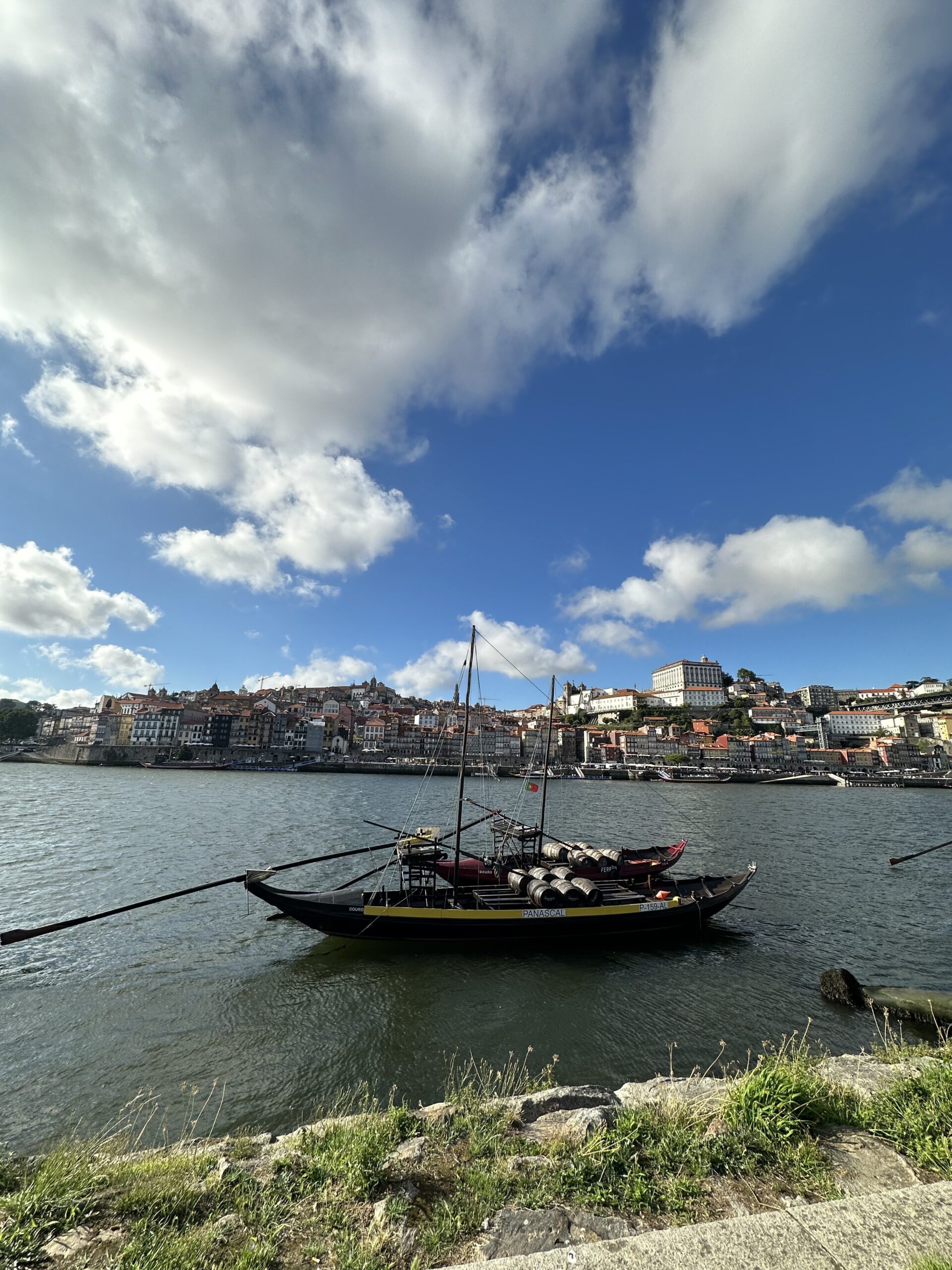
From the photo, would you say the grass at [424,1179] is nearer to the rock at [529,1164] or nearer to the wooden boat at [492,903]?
the rock at [529,1164]

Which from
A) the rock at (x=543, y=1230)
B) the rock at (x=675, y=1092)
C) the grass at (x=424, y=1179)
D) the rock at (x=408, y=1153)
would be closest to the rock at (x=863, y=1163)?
the grass at (x=424, y=1179)

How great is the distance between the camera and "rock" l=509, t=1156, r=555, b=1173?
4.90 meters

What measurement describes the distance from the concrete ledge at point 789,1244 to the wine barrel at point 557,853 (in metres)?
22.1

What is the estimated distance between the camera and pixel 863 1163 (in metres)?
4.87

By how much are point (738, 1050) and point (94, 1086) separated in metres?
12.6

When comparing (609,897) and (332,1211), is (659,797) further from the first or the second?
(332,1211)

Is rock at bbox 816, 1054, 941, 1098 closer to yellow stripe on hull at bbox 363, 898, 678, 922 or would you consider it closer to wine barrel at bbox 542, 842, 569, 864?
yellow stripe on hull at bbox 363, 898, 678, 922

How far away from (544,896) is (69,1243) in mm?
15739

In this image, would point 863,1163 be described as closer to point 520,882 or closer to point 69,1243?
point 69,1243

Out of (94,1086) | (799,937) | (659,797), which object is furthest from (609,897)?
(659,797)

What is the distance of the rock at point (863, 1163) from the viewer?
4570mm

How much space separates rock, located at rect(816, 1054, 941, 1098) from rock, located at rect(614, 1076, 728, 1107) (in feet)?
4.12

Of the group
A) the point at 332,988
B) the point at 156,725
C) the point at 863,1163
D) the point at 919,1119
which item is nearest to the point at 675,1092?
the point at 863,1163

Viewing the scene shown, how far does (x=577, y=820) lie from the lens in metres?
51.6
